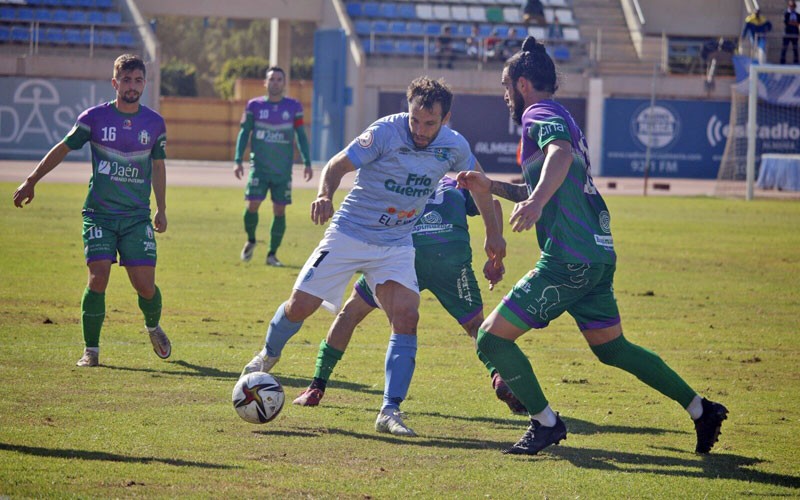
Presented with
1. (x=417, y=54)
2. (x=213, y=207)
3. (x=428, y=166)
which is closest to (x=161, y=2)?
(x=417, y=54)

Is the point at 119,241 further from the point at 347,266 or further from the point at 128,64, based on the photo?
the point at 347,266

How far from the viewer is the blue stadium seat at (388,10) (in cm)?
4503

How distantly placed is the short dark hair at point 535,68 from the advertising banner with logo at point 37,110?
114ft

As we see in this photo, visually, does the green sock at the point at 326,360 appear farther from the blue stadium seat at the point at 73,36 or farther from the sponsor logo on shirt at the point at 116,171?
the blue stadium seat at the point at 73,36

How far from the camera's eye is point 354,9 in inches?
1758

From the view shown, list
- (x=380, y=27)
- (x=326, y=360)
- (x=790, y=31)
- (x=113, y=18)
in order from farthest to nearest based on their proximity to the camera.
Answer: (x=380, y=27)
(x=113, y=18)
(x=790, y=31)
(x=326, y=360)

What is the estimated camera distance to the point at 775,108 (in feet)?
129

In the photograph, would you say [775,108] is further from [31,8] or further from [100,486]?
[100,486]

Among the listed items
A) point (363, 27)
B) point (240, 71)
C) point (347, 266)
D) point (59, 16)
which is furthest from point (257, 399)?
point (240, 71)

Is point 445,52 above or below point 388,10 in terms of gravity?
below

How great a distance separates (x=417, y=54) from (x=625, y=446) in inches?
1452

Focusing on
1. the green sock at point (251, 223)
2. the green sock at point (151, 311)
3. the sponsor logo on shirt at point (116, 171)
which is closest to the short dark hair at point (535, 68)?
the sponsor logo on shirt at point (116, 171)

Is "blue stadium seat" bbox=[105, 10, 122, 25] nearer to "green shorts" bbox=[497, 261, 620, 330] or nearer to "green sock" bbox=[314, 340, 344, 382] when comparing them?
"green sock" bbox=[314, 340, 344, 382]

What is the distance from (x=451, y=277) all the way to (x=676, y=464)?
2.11 metres
